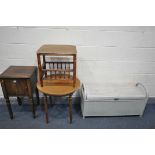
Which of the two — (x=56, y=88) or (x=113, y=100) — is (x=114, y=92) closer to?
(x=113, y=100)

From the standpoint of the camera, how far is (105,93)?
6.12ft

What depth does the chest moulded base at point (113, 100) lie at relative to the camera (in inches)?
71.4

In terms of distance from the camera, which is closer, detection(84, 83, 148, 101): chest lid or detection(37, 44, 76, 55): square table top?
detection(37, 44, 76, 55): square table top

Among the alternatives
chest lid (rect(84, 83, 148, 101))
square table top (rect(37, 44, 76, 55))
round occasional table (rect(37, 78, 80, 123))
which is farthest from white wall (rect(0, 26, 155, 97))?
round occasional table (rect(37, 78, 80, 123))

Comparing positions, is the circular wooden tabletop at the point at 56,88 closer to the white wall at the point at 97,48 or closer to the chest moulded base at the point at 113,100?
the chest moulded base at the point at 113,100

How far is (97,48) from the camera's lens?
1.88 m

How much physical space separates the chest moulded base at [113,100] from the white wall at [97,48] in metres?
0.17

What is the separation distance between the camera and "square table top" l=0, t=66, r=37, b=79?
161cm

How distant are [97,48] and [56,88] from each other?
2.51 ft

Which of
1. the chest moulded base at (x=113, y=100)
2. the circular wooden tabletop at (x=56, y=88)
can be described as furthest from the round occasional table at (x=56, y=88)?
the chest moulded base at (x=113, y=100)

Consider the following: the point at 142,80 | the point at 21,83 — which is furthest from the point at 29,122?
the point at 142,80

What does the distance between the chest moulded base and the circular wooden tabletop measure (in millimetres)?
259

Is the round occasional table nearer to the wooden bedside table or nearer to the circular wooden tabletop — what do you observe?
the circular wooden tabletop
